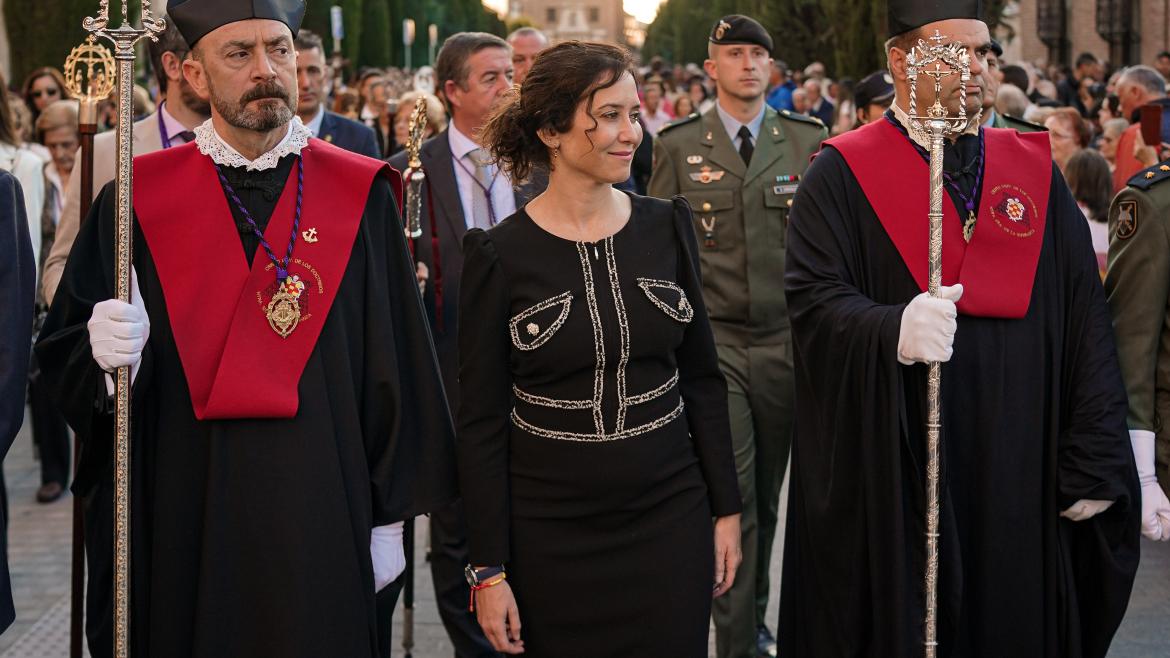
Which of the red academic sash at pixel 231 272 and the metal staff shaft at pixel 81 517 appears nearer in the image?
the red academic sash at pixel 231 272

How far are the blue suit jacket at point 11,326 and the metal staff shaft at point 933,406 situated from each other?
2299 millimetres

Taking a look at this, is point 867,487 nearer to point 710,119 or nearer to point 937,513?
point 937,513

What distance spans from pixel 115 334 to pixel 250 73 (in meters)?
0.79

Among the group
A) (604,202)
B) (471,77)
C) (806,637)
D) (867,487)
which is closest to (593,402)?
(604,202)

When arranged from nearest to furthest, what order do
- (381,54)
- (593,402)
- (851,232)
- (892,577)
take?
(593,402) → (892,577) → (851,232) → (381,54)

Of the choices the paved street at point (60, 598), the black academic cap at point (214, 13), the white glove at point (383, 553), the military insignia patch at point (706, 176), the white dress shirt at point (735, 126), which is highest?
the black academic cap at point (214, 13)

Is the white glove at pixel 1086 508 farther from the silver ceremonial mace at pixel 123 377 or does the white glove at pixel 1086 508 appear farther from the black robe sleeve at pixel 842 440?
the silver ceremonial mace at pixel 123 377

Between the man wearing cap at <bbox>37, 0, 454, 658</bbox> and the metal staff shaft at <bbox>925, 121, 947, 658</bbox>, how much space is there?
1250 mm

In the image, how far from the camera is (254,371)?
3.86 meters

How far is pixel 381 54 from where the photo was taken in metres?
54.2

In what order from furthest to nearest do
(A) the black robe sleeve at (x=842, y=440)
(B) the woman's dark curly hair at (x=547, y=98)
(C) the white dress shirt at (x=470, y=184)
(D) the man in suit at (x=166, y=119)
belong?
(C) the white dress shirt at (x=470, y=184) < (D) the man in suit at (x=166, y=119) < (A) the black robe sleeve at (x=842, y=440) < (B) the woman's dark curly hair at (x=547, y=98)

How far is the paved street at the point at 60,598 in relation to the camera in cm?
638

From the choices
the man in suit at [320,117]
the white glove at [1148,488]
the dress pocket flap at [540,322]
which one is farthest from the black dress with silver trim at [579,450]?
the man in suit at [320,117]

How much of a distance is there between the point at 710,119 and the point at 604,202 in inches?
101
